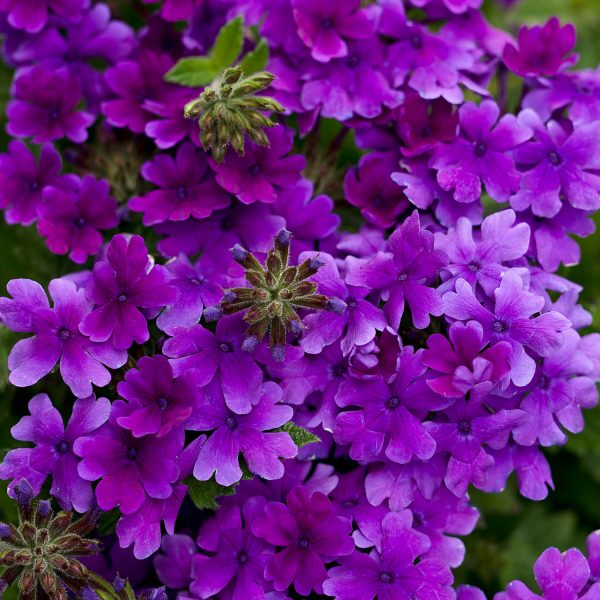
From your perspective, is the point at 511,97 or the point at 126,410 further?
the point at 511,97

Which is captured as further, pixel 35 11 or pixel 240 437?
pixel 35 11

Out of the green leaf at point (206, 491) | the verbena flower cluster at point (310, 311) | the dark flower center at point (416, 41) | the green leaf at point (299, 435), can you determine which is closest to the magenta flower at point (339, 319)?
the verbena flower cluster at point (310, 311)

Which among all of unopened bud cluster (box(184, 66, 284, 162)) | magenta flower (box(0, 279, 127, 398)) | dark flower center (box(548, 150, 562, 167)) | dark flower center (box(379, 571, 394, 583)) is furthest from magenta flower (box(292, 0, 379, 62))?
dark flower center (box(379, 571, 394, 583))

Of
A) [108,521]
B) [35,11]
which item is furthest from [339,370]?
[35,11]

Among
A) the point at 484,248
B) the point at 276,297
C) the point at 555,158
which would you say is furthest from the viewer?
the point at 555,158

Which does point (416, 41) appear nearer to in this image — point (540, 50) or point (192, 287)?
point (540, 50)

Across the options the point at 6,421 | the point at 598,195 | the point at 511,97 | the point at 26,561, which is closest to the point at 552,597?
the point at 598,195

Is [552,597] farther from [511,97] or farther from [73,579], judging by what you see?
[511,97]
